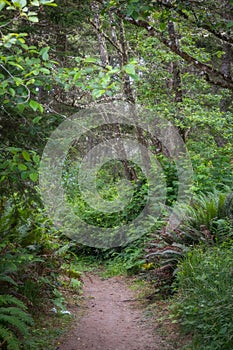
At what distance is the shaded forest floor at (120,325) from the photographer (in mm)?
5500

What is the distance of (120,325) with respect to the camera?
6.41 m

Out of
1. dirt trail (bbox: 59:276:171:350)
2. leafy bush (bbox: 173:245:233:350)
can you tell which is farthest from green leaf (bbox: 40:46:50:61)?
dirt trail (bbox: 59:276:171:350)

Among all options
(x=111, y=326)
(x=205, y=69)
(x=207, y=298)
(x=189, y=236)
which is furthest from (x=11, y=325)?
(x=205, y=69)

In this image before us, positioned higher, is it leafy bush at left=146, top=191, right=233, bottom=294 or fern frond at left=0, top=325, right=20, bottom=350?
fern frond at left=0, top=325, right=20, bottom=350

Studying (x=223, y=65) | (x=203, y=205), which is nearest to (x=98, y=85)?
(x=203, y=205)

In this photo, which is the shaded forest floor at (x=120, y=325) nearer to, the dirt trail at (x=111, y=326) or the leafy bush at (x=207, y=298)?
the dirt trail at (x=111, y=326)

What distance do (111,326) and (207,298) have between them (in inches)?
69.9

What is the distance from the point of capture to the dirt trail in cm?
553

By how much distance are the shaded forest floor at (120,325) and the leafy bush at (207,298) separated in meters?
0.32

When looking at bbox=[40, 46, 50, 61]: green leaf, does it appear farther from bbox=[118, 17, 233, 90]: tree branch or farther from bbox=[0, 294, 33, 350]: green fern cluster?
bbox=[0, 294, 33, 350]: green fern cluster

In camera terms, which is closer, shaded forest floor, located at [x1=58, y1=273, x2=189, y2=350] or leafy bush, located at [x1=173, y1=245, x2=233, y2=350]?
leafy bush, located at [x1=173, y1=245, x2=233, y2=350]

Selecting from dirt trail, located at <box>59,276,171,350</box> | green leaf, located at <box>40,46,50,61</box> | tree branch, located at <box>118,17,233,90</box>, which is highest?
green leaf, located at <box>40,46,50,61</box>

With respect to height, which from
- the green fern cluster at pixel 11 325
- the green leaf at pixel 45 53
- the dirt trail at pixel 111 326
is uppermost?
the green leaf at pixel 45 53

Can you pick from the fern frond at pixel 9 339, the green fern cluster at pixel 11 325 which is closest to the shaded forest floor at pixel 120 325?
the green fern cluster at pixel 11 325
